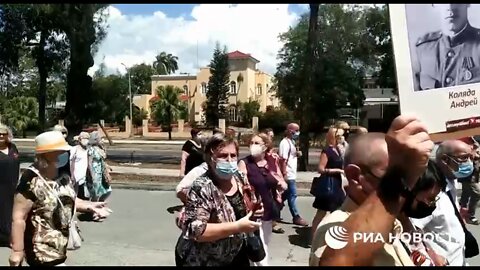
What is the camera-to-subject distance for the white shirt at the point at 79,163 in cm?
895

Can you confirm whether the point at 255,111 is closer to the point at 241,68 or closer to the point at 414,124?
the point at 241,68

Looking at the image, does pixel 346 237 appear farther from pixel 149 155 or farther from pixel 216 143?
pixel 149 155

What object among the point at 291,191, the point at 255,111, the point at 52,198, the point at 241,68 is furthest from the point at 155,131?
the point at 52,198

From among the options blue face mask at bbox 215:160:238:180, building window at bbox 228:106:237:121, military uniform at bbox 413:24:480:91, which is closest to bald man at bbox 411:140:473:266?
military uniform at bbox 413:24:480:91

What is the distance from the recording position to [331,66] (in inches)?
1240

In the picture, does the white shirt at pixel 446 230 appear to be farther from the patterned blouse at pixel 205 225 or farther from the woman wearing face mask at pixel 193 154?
the woman wearing face mask at pixel 193 154

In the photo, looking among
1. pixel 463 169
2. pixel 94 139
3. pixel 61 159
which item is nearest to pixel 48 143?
pixel 61 159

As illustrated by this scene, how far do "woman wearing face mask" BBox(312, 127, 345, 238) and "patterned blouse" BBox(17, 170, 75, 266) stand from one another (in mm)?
3631

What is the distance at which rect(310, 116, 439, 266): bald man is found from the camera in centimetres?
158

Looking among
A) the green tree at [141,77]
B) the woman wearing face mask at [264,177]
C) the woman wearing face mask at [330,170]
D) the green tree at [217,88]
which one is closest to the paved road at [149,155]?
the woman wearing face mask at [330,170]

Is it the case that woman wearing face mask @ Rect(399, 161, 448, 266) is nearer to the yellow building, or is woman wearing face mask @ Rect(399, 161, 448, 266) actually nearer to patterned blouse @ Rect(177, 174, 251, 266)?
patterned blouse @ Rect(177, 174, 251, 266)

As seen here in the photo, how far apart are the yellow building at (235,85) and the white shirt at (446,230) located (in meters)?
71.5

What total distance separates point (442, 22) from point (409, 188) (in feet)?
3.32

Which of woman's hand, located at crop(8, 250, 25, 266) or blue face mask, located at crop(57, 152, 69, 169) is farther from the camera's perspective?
blue face mask, located at crop(57, 152, 69, 169)
